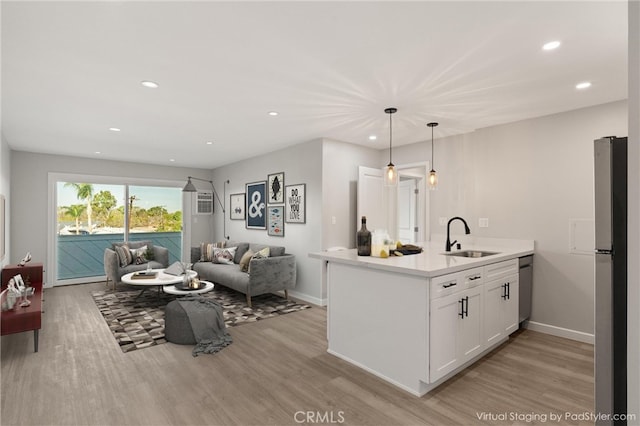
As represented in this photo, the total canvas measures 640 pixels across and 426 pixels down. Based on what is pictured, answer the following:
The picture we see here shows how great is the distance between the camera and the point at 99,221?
6.65 metres

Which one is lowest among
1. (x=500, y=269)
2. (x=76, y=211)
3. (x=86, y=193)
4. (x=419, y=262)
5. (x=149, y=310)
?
(x=149, y=310)

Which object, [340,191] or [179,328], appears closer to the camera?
[179,328]

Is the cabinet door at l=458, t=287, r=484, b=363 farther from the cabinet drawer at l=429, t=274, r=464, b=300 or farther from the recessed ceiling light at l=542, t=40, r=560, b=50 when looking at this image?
the recessed ceiling light at l=542, t=40, r=560, b=50

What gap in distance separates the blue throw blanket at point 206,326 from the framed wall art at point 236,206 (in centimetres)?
337

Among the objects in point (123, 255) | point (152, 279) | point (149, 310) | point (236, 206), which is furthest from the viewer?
point (236, 206)

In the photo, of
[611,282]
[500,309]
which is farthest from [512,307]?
[611,282]

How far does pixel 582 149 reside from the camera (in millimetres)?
3502

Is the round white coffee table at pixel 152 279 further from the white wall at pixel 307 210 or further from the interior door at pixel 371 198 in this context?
the interior door at pixel 371 198

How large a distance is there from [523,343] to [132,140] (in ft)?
18.9

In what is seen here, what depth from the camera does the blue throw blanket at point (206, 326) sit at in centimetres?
325

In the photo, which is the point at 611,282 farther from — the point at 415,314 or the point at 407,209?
the point at 407,209

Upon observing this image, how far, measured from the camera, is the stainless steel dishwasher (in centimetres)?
366

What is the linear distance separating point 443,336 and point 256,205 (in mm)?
4531

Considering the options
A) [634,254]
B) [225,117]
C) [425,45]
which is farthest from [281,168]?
[634,254]
